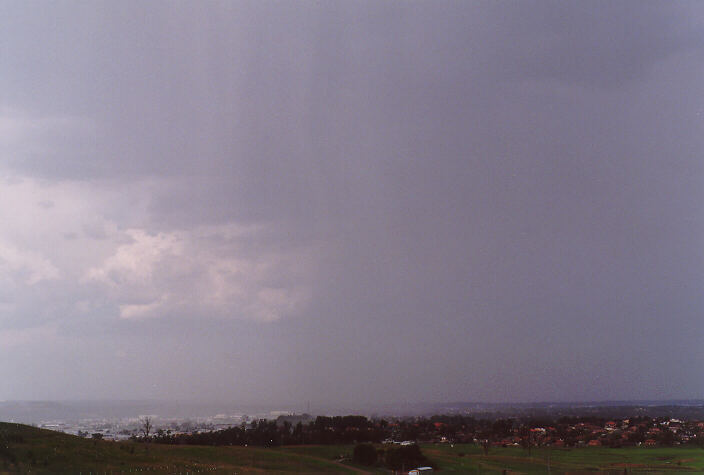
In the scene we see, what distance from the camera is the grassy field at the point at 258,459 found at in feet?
154

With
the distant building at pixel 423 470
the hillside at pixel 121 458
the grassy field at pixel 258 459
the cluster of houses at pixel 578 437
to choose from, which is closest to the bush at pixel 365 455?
the grassy field at pixel 258 459

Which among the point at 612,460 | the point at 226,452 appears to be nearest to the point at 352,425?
the point at 226,452

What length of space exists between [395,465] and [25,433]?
34.3 meters

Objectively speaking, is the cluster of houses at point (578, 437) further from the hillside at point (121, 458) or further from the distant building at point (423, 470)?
the hillside at point (121, 458)

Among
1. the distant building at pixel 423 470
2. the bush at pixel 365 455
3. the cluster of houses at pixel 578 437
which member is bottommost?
the cluster of houses at pixel 578 437

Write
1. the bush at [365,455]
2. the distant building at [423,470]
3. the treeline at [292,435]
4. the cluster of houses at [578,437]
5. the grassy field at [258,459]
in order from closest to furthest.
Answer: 1. the grassy field at [258,459]
2. the distant building at [423,470]
3. the bush at [365,455]
4. the treeline at [292,435]
5. the cluster of houses at [578,437]

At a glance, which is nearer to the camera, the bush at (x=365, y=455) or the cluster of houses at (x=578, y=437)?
the bush at (x=365, y=455)

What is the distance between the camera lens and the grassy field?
4700cm

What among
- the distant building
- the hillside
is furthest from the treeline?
the distant building

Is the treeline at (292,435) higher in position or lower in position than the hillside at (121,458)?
lower

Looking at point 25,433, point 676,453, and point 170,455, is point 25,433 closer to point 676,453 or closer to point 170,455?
point 170,455

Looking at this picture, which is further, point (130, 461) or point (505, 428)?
point (505, 428)

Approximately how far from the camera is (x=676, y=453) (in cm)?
7969

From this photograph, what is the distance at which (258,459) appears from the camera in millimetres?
66250
